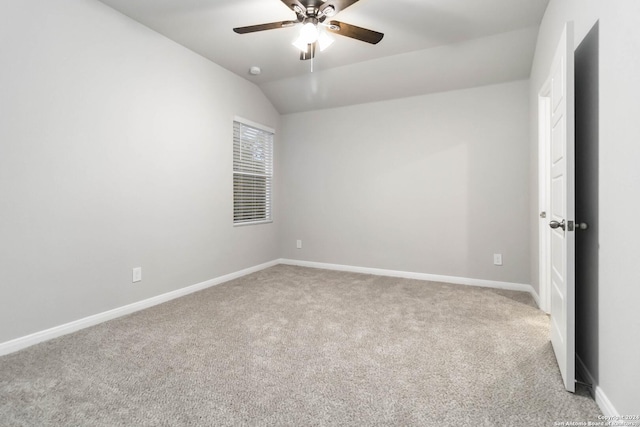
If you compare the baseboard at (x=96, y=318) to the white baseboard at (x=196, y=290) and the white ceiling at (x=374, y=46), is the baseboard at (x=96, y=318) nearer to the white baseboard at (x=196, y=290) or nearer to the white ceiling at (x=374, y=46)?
the white baseboard at (x=196, y=290)

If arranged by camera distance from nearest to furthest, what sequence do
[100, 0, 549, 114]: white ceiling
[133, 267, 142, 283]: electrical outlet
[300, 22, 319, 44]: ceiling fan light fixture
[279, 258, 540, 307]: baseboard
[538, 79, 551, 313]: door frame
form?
[300, 22, 319, 44]: ceiling fan light fixture < [100, 0, 549, 114]: white ceiling < [538, 79, 551, 313]: door frame < [133, 267, 142, 283]: electrical outlet < [279, 258, 540, 307]: baseboard

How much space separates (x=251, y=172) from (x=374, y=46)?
85.5 inches

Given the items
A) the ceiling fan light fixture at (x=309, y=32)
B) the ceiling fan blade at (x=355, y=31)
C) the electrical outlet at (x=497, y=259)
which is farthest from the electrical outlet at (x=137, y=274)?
the electrical outlet at (x=497, y=259)

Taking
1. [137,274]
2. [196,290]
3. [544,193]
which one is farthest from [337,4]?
[196,290]

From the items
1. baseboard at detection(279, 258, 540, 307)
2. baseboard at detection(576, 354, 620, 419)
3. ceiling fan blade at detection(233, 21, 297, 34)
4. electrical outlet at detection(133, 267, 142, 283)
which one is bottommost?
baseboard at detection(576, 354, 620, 419)

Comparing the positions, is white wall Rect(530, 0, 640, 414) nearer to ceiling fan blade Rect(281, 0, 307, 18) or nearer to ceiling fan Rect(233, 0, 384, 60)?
ceiling fan Rect(233, 0, 384, 60)

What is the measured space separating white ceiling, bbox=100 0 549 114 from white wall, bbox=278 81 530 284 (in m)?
0.30

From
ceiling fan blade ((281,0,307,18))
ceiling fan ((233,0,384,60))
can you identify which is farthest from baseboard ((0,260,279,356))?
ceiling fan blade ((281,0,307,18))

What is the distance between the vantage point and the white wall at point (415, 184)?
3.40 meters

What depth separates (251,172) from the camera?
4195 mm

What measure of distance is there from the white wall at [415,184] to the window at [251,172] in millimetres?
328

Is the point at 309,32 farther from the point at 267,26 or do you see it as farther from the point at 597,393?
the point at 597,393

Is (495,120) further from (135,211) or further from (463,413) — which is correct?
(135,211)

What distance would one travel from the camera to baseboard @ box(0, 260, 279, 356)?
1989 mm
